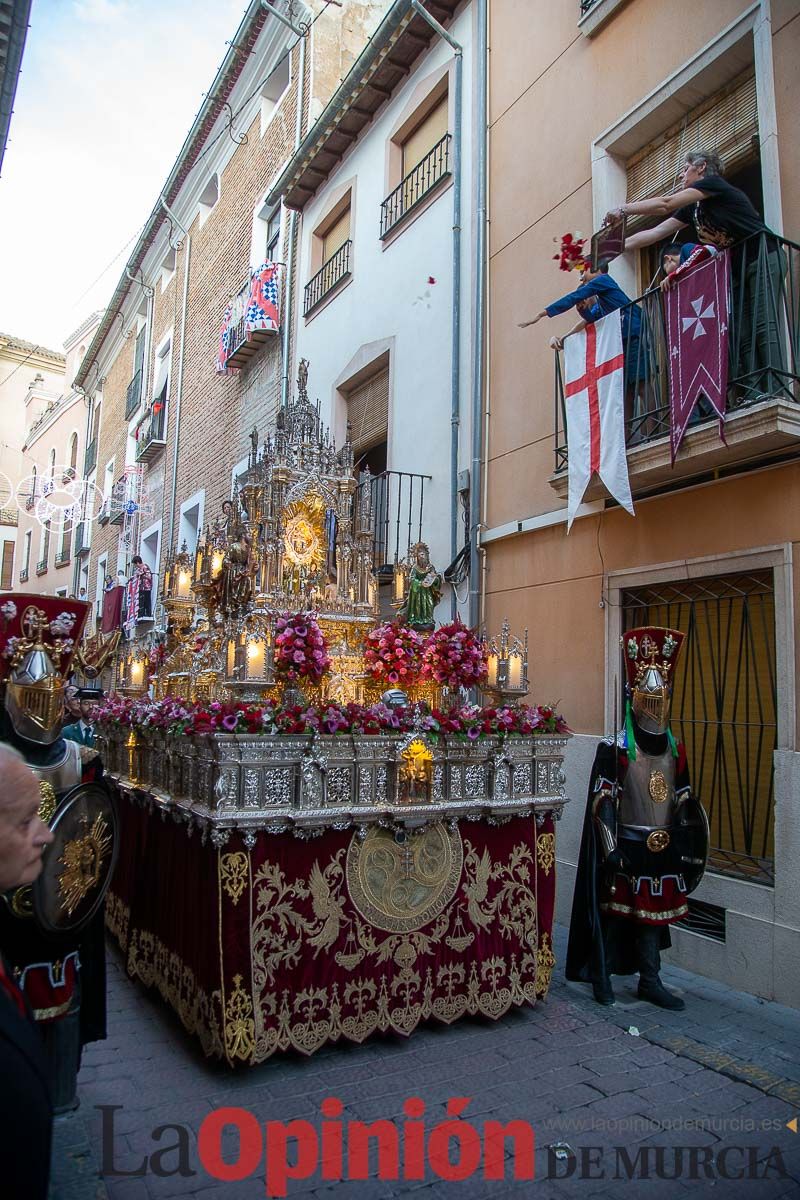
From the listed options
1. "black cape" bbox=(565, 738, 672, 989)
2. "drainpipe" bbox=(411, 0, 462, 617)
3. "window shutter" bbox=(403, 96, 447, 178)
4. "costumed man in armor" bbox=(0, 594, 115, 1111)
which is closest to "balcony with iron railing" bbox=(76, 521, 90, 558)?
"window shutter" bbox=(403, 96, 447, 178)

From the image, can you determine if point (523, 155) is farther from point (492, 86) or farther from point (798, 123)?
point (798, 123)

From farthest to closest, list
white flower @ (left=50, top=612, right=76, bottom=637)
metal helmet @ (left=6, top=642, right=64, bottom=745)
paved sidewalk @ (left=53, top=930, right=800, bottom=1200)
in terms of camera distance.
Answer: white flower @ (left=50, top=612, right=76, bottom=637)
metal helmet @ (left=6, top=642, right=64, bottom=745)
paved sidewalk @ (left=53, top=930, right=800, bottom=1200)

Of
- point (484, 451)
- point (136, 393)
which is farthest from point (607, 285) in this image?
point (136, 393)

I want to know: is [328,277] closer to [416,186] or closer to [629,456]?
[416,186]

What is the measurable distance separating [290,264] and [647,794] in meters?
11.5

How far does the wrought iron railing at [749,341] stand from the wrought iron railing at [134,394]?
1691cm

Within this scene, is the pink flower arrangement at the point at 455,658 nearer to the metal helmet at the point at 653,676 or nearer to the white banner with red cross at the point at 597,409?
the metal helmet at the point at 653,676

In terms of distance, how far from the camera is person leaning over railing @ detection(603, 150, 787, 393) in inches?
197

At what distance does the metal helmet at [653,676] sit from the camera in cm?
466

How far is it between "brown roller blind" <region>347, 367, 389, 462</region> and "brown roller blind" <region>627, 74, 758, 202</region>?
4268mm

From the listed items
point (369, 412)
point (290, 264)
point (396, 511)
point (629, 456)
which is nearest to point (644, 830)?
point (629, 456)

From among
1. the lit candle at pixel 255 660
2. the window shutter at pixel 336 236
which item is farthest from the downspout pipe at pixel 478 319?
the lit candle at pixel 255 660

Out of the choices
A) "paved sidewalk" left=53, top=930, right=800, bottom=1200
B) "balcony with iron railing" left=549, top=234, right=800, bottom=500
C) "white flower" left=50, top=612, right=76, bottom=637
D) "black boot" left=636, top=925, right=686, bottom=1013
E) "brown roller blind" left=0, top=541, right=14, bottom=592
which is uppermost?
"brown roller blind" left=0, top=541, right=14, bottom=592

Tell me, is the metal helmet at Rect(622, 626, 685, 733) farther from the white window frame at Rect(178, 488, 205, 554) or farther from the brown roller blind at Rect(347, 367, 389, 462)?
the white window frame at Rect(178, 488, 205, 554)
